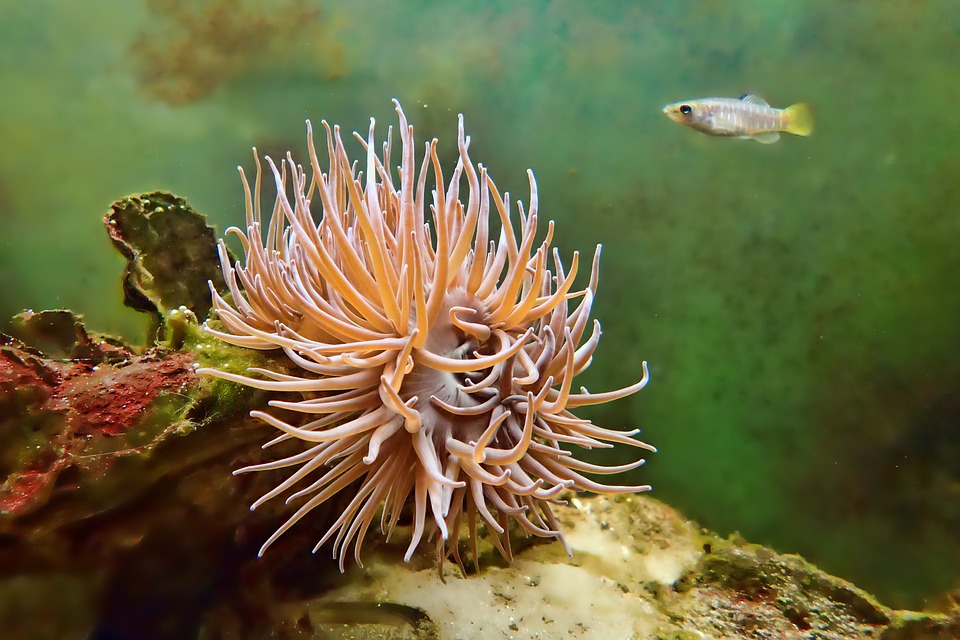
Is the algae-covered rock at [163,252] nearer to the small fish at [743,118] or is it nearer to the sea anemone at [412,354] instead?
the sea anemone at [412,354]

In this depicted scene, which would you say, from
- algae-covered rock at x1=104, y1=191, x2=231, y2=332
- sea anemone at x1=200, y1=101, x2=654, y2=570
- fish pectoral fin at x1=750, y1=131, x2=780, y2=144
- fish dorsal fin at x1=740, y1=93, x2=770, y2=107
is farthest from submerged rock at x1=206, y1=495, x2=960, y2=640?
fish dorsal fin at x1=740, y1=93, x2=770, y2=107

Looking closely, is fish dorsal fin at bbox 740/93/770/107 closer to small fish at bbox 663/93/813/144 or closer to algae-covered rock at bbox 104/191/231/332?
small fish at bbox 663/93/813/144

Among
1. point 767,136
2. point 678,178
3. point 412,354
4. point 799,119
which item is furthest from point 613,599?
point 799,119

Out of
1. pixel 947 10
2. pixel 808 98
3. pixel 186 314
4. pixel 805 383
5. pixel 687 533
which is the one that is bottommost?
pixel 687 533

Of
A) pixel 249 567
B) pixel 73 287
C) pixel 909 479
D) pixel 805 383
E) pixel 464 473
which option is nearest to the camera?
pixel 464 473

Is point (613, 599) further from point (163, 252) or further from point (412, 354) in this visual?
point (163, 252)

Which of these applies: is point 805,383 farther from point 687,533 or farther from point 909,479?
point 687,533

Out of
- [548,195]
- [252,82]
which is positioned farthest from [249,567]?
[252,82]

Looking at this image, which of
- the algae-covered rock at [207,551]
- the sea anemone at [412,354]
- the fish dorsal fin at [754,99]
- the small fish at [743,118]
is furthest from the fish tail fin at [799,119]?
the algae-covered rock at [207,551]
